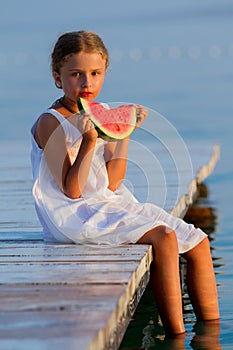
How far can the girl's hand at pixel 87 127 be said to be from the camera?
17.7 ft

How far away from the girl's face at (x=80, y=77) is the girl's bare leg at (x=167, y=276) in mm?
825

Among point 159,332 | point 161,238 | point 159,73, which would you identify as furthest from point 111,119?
point 159,73

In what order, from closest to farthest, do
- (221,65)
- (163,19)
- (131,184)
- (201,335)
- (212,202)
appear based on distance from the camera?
(201,335) < (131,184) < (212,202) < (221,65) < (163,19)

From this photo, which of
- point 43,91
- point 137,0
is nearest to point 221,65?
point 43,91

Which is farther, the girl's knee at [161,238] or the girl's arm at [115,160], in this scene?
the girl's arm at [115,160]

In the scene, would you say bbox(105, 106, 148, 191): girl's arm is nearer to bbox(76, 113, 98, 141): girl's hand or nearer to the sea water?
bbox(76, 113, 98, 141): girl's hand

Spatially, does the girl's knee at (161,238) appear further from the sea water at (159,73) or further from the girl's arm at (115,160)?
the sea water at (159,73)

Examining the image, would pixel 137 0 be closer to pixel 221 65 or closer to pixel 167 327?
pixel 221 65

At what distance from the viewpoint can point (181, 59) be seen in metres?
24.3

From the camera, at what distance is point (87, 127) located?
543 centimetres

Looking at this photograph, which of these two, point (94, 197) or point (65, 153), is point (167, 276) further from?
point (65, 153)

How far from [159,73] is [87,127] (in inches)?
660

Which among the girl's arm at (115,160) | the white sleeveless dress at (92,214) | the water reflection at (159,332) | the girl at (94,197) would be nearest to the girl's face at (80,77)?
the girl at (94,197)

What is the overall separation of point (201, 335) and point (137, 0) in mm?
43615
